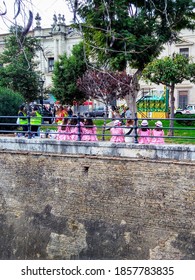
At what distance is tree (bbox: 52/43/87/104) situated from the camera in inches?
1123

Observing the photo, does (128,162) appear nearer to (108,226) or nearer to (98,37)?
(108,226)

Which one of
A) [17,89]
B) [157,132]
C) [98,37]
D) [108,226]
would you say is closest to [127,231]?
[108,226]

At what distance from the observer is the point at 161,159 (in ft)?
27.3

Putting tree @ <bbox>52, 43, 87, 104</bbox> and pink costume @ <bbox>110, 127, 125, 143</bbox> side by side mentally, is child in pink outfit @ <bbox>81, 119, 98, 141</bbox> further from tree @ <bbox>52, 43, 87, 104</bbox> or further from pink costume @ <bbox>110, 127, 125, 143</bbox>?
tree @ <bbox>52, 43, 87, 104</bbox>

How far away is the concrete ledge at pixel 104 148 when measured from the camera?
8.11 m

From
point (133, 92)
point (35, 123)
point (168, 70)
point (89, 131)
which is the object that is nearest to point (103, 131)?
point (89, 131)

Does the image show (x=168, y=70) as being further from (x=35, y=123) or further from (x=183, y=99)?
(x=183, y=99)

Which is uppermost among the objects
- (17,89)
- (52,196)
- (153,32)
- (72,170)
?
(153,32)

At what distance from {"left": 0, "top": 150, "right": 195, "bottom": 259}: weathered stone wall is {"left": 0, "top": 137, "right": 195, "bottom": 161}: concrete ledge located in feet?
0.41

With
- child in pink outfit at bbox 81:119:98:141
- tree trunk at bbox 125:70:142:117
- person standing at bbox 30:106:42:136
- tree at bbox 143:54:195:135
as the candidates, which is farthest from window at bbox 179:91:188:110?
child in pink outfit at bbox 81:119:98:141

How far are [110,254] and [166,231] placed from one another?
59.8 inches

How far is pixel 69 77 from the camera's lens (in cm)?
2892

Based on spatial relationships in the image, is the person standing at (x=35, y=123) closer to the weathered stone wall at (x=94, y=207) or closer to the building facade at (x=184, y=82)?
the weathered stone wall at (x=94, y=207)

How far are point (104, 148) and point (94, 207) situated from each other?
1531 mm
